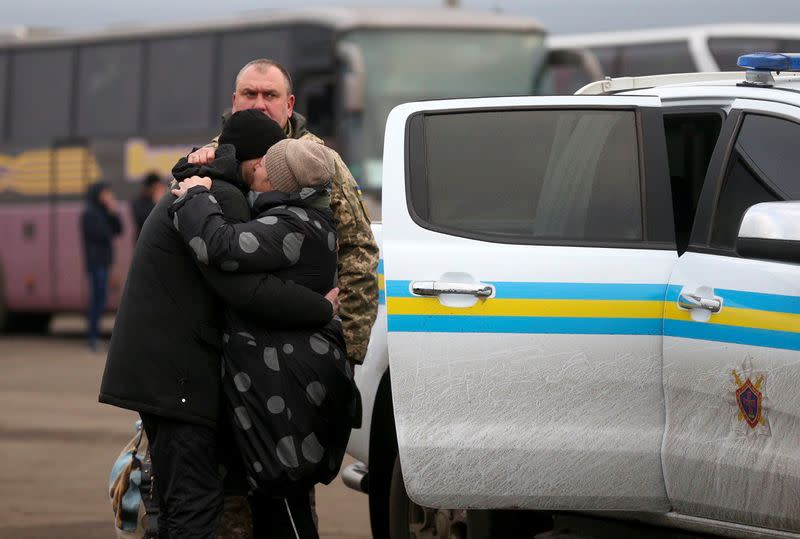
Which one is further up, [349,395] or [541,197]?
[541,197]

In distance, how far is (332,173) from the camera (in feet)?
16.6

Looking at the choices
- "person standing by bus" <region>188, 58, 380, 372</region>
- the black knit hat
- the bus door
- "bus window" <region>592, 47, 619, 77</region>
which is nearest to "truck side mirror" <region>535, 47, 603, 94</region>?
"bus window" <region>592, 47, 619, 77</region>

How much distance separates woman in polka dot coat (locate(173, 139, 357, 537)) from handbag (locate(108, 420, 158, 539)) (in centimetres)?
45

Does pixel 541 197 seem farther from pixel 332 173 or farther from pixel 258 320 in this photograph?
pixel 258 320

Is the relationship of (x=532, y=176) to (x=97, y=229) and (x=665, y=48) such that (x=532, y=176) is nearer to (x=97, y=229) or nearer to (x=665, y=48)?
(x=97, y=229)

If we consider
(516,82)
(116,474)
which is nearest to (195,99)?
(516,82)

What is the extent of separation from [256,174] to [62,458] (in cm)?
536

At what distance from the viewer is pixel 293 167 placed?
195 inches

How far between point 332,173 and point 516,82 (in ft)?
44.6

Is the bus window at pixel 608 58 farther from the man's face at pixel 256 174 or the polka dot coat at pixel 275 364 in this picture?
the polka dot coat at pixel 275 364

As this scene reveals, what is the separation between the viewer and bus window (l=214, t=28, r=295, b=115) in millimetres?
19141

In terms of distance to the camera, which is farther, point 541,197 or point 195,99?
point 195,99

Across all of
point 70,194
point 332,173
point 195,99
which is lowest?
point 70,194

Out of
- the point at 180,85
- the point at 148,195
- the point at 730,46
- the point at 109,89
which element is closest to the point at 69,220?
the point at 109,89
